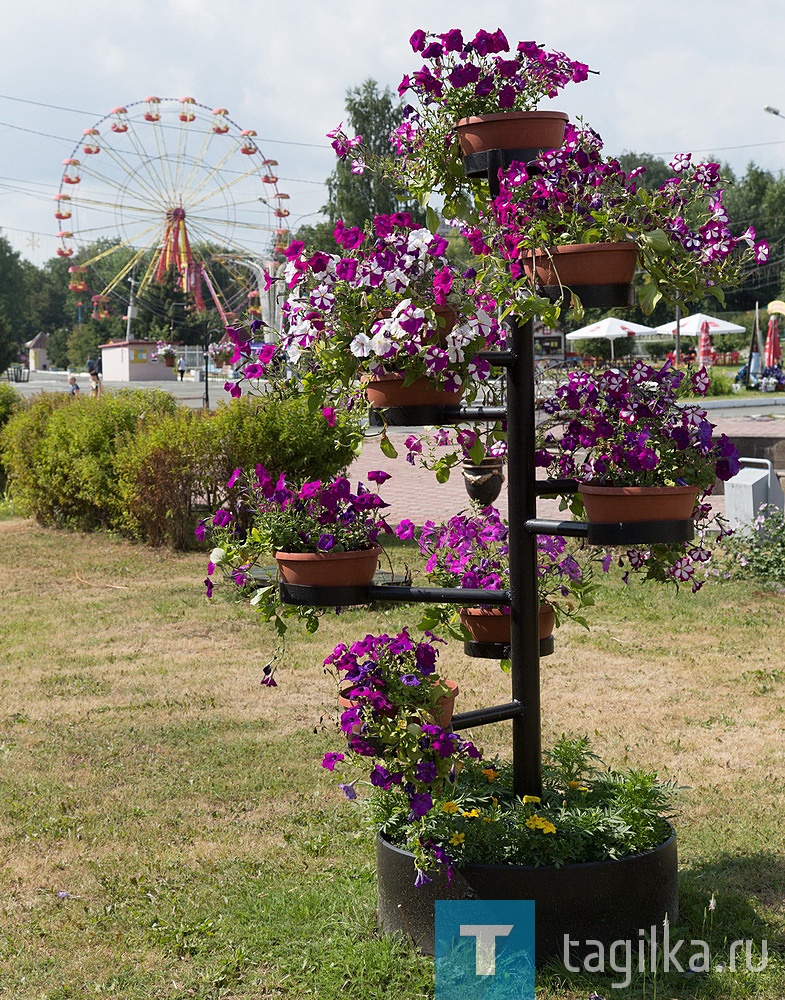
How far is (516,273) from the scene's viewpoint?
2783 millimetres

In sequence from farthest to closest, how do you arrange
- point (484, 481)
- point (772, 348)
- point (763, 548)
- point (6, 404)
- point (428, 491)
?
point (772, 348) < point (6, 404) < point (428, 491) < point (484, 481) < point (763, 548)

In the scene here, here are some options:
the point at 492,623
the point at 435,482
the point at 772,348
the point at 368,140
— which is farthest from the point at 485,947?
the point at 368,140

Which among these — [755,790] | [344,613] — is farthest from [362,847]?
[344,613]

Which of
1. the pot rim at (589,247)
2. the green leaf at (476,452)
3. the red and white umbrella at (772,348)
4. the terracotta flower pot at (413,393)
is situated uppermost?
the red and white umbrella at (772,348)

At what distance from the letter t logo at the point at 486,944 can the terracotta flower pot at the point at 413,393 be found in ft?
4.32

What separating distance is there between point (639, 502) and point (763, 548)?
17.4 feet

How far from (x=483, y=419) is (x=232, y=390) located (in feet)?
2.23

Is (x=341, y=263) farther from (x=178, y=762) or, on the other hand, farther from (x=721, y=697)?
(x=721, y=697)

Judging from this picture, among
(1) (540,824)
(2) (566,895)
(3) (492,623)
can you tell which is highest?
(3) (492,623)

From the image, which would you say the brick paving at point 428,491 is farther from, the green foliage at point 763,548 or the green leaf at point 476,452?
the green leaf at point 476,452

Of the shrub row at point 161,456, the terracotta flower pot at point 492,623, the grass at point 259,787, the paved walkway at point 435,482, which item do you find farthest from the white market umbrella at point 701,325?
the terracotta flower pot at point 492,623

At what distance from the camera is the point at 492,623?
10.8ft

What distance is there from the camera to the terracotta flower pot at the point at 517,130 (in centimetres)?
289

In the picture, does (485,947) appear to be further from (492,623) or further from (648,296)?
(648,296)
